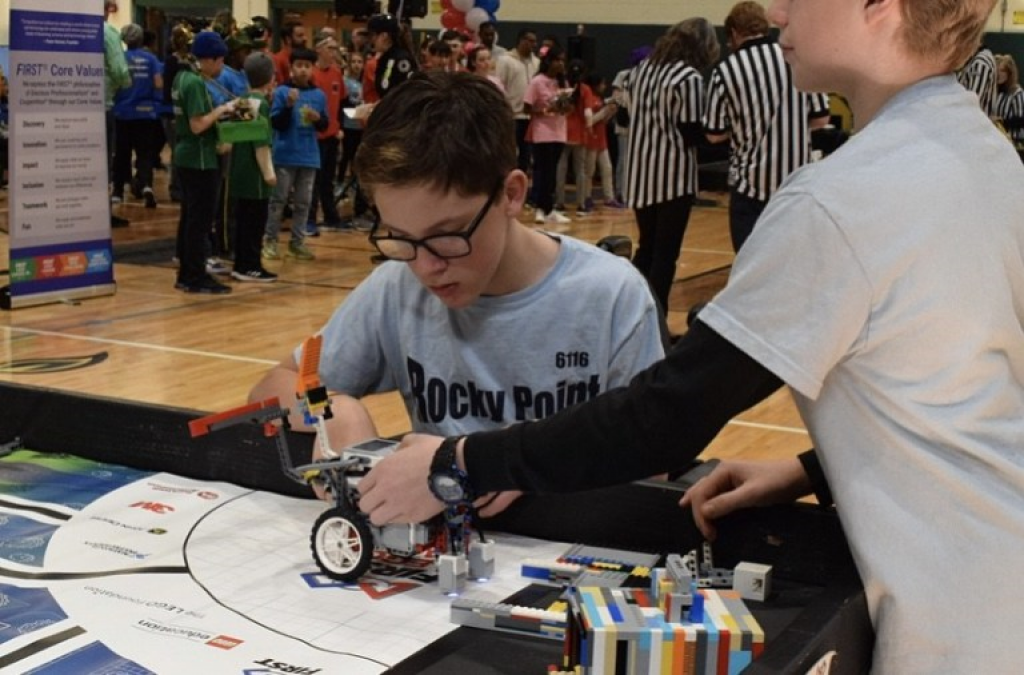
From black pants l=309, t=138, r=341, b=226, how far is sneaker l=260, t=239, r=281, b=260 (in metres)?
1.08

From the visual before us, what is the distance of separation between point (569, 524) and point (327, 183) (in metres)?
8.22

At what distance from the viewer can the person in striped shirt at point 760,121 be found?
492cm

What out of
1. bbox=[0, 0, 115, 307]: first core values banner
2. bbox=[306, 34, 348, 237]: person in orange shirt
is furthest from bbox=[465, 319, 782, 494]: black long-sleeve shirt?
bbox=[306, 34, 348, 237]: person in orange shirt

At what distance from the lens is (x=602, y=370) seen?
173cm

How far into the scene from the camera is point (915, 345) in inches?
41.3

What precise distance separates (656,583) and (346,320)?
2.65 ft

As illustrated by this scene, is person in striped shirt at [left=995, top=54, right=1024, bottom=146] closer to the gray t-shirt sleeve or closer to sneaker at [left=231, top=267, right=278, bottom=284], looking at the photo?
sneaker at [left=231, top=267, right=278, bottom=284]

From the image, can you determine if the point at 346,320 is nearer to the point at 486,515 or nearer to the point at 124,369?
the point at 486,515

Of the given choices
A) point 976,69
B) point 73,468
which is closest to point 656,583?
point 73,468

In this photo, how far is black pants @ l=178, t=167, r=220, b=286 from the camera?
263 inches

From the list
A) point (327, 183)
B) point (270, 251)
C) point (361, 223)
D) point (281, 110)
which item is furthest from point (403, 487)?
point (361, 223)

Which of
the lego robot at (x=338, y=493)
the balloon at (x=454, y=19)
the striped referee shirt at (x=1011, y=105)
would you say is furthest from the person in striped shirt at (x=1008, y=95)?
the lego robot at (x=338, y=493)

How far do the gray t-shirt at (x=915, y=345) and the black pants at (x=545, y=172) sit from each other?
960 centimetres

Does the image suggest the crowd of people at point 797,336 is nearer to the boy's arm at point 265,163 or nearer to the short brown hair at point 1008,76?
the boy's arm at point 265,163
